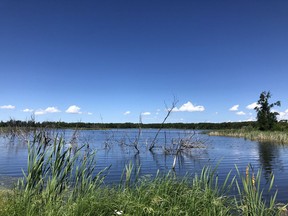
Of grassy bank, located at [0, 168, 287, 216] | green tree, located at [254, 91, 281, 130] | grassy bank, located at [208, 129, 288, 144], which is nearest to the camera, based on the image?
grassy bank, located at [0, 168, 287, 216]

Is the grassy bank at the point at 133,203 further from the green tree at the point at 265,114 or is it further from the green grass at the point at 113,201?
the green tree at the point at 265,114

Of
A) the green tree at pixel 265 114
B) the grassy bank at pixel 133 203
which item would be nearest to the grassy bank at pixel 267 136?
the green tree at pixel 265 114

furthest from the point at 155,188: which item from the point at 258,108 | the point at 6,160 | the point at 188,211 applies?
the point at 258,108

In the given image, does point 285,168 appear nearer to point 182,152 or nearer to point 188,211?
point 182,152

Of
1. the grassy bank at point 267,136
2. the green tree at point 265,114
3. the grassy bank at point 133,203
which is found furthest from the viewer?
the green tree at point 265,114

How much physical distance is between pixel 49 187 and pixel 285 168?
21736 millimetres

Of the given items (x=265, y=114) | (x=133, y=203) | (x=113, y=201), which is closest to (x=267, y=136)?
(x=265, y=114)

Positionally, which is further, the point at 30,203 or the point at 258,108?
the point at 258,108

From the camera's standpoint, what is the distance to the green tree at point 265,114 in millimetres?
71500

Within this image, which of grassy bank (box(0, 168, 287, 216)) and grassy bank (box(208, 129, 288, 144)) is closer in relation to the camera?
grassy bank (box(0, 168, 287, 216))

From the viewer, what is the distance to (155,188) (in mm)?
7711

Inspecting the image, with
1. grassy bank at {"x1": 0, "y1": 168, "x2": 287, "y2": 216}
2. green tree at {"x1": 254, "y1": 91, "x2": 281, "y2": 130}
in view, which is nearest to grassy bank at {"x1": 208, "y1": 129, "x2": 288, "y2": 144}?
green tree at {"x1": 254, "y1": 91, "x2": 281, "y2": 130}

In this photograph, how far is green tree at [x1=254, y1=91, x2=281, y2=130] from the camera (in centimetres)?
7150

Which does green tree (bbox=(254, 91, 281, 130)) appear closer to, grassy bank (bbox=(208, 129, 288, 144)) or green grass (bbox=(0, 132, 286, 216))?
grassy bank (bbox=(208, 129, 288, 144))
